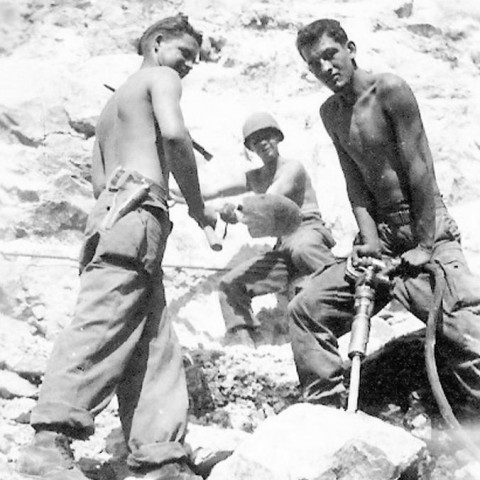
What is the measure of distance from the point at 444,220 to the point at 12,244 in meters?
2.77

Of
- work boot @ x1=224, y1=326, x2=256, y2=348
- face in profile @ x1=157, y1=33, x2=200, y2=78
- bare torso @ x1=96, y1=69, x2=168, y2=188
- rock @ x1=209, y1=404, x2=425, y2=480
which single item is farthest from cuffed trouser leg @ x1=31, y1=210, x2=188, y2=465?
work boot @ x1=224, y1=326, x2=256, y2=348

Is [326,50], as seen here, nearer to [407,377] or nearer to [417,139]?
[417,139]

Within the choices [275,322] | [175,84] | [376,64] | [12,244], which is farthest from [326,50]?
[376,64]

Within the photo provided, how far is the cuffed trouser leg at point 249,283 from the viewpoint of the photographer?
5.48 meters

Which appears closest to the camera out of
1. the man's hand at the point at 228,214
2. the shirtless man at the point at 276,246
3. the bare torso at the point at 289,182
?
the man's hand at the point at 228,214

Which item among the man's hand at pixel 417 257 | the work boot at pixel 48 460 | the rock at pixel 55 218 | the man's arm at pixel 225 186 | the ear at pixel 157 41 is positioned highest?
the ear at pixel 157 41

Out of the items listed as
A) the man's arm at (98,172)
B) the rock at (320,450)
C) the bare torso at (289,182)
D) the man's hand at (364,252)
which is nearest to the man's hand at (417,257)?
the man's hand at (364,252)

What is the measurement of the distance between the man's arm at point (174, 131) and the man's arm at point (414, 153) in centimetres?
99

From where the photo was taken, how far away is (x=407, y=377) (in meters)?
4.47

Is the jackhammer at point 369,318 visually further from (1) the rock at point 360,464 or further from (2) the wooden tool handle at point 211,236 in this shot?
(2) the wooden tool handle at point 211,236

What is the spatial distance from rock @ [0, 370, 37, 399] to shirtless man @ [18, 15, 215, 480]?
2.50 ft

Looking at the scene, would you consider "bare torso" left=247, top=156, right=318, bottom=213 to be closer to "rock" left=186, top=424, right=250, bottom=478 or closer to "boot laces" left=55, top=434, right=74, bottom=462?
"rock" left=186, top=424, right=250, bottom=478

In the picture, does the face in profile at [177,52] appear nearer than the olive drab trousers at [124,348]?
No

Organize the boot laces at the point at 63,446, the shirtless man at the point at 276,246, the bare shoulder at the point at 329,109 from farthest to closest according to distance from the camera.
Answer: the shirtless man at the point at 276,246 < the bare shoulder at the point at 329,109 < the boot laces at the point at 63,446
